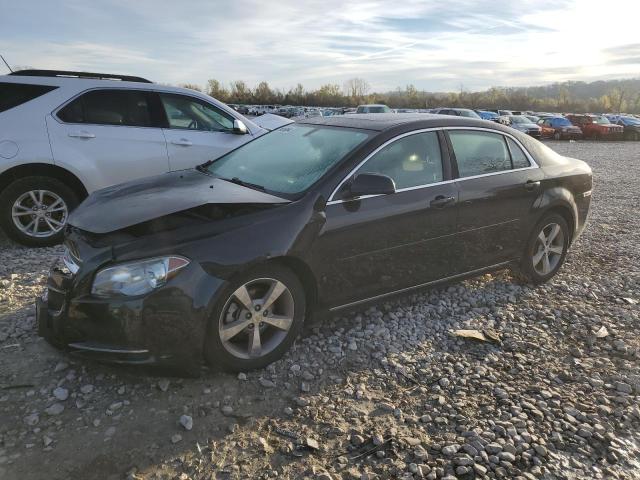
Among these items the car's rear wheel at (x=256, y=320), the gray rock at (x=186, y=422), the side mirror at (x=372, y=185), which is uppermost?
the side mirror at (x=372, y=185)

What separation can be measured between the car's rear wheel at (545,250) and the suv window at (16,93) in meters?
5.41

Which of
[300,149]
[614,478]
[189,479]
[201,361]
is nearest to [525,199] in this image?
[300,149]

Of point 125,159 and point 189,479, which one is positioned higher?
point 125,159

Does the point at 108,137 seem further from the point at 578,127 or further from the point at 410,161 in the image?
the point at 578,127

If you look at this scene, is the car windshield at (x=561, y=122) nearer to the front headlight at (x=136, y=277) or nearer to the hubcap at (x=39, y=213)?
the hubcap at (x=39, y=213)

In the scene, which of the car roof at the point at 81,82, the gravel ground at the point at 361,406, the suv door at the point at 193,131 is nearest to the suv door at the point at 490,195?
the gravel ground at the point at 361,406

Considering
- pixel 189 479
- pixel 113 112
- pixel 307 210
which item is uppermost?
pixel 113 112

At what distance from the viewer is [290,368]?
3340 mm

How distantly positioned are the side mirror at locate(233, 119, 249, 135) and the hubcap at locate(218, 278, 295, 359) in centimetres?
361

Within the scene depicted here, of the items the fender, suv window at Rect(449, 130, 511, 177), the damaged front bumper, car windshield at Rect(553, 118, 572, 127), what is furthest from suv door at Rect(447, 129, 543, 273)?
car windshield at Rect(553, 118, 572, 127)

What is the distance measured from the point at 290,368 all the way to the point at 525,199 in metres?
2.72

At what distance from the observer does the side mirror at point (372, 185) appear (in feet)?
11.3

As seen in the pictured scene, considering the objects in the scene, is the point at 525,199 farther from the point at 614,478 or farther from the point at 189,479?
the point at 189,479

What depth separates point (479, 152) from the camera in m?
4.40
